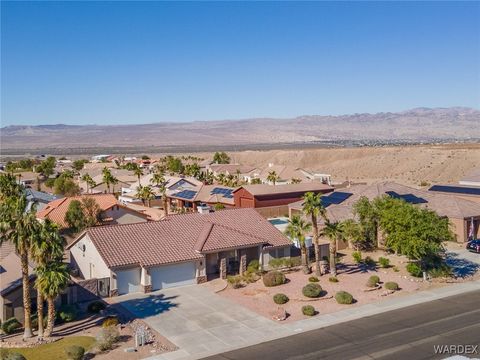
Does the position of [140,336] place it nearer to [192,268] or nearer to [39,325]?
[39,325]

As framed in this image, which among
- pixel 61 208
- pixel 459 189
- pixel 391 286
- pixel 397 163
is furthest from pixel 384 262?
pixel 397 163

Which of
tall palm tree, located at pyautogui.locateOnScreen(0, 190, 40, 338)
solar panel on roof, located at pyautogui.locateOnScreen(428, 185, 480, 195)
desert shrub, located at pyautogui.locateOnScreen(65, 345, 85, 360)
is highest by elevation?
tall palm tree, located at pyautogui.locateOnScreen(0, 190, 40, 338)

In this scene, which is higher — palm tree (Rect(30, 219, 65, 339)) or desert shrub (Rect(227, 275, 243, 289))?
palm tree (Rect(30, 219, 65, 339))

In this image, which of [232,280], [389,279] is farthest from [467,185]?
[232,280]

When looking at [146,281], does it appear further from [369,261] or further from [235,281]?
[369,261]

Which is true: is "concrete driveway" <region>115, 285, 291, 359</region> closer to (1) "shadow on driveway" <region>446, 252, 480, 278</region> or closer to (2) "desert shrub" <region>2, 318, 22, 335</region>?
(2) "desert shrub" <region>2, 318, 22, 335</region>

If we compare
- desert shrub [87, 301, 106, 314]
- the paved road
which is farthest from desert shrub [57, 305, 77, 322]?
the paved road
